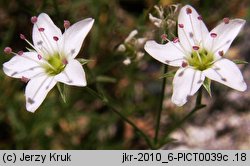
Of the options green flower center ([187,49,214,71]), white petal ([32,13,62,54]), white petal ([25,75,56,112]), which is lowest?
green flower center ([187,49,214,71])

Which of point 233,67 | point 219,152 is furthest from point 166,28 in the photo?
point 219,152

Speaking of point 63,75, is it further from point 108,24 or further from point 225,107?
point 225,107

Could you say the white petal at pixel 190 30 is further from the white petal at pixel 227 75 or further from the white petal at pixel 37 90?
the white petal at pixel 37 90

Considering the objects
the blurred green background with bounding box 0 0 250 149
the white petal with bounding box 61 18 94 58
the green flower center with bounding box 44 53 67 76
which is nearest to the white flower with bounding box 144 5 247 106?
the white petal with bounding box 61 18 94 58

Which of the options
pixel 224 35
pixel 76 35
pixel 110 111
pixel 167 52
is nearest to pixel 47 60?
pixel 76 35

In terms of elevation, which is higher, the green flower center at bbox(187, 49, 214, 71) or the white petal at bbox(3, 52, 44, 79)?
the white petal at bbox(3, 52, 44, 79)

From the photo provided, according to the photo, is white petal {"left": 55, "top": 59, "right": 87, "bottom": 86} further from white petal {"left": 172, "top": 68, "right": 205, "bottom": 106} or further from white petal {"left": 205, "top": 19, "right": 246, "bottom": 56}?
white petal {"left": 205, "top": 19, "right": 246, "bottom": 56}

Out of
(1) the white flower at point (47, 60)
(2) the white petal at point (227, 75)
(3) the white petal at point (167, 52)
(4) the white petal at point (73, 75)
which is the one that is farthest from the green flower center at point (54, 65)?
(2) the white petal at point (227, 75)
